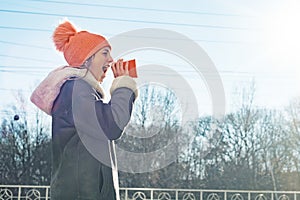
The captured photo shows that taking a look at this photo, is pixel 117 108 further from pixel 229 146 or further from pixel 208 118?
pixel 229 146

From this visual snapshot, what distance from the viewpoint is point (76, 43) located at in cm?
125

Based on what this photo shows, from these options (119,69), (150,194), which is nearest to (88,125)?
(119,69)

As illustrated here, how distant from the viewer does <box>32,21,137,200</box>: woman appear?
1.13 m

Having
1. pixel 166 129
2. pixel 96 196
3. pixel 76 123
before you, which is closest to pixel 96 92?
pixel 76 123

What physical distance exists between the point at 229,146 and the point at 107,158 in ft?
30.1

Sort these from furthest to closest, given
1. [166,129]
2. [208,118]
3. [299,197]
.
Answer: [166,129], [208,118], [299,197]

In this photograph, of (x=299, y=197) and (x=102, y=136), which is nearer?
(x=102, y=136)

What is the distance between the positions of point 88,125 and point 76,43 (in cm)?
24

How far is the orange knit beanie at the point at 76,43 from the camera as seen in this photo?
1.23 metres

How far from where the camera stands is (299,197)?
4.63 meters

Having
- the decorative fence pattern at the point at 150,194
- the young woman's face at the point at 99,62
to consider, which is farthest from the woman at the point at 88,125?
the decorative fence pattern at the point at 150,194

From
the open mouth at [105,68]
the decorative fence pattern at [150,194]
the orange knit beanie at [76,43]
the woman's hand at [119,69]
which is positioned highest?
the orange knit beanie at [76,43]

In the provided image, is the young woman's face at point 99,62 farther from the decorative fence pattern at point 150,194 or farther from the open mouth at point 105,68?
the decorative fence pattern at point 150,194

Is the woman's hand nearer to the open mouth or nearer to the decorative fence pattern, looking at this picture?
the open mouth
